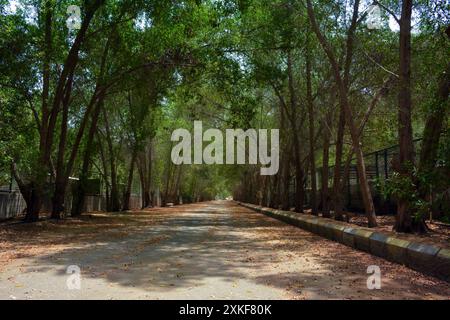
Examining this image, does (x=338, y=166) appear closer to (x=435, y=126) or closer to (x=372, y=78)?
(x=372, y=78)

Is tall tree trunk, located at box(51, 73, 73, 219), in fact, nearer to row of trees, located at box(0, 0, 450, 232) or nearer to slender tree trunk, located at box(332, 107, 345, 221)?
row of trees, located at box(0, 0, 450, 232)

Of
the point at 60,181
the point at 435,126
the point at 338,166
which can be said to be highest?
the point at 435,126

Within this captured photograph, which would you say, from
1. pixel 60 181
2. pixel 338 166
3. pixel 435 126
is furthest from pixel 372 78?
pixel 60 181

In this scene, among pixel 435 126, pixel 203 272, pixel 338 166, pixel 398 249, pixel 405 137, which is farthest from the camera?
pixel 338 166

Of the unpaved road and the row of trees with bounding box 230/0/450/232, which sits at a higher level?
the row of trees with bounding box 230/0/450/232

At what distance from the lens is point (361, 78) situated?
2116 centimetres

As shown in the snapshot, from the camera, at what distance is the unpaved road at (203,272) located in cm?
618

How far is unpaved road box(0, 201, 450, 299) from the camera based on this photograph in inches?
243

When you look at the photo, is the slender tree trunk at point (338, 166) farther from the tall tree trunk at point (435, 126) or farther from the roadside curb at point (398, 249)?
the tall tree trunk at point (435, 126)

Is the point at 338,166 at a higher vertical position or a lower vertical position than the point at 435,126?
lower

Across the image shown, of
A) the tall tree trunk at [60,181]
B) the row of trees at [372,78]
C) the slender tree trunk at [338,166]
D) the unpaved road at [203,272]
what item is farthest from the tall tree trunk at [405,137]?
the tall tree trunk at [60,181]

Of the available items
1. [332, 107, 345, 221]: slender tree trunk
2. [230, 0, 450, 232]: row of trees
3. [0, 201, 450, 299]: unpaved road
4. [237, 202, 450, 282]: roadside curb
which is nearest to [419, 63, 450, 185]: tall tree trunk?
[230, 0, 450, 232]: row of trees

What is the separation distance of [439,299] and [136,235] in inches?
397

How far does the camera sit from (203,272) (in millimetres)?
7789
